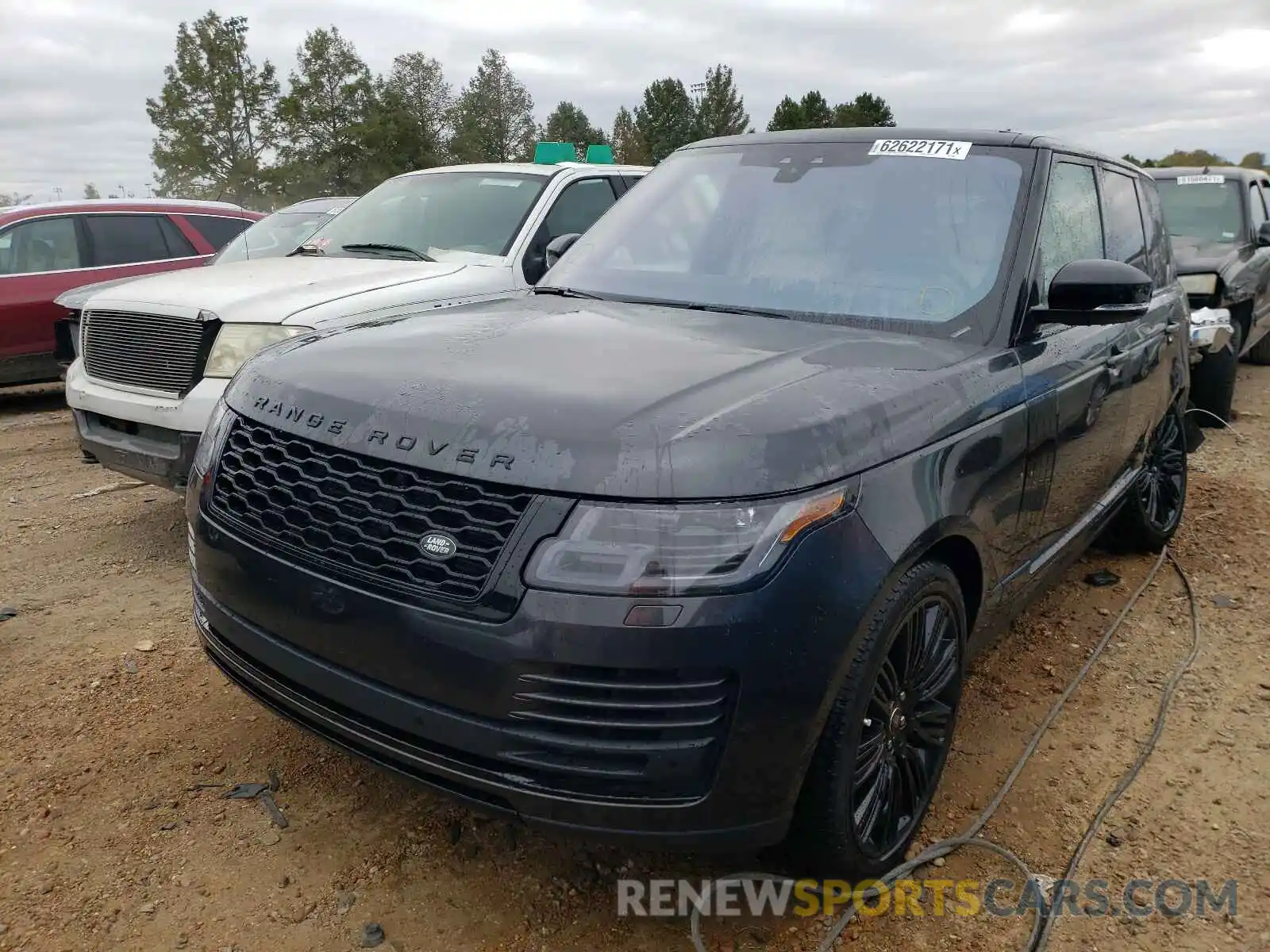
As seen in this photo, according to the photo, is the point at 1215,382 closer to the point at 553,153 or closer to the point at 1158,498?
the point at 1158,498

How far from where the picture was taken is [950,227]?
2.89 meters

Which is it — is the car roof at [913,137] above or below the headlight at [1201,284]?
above

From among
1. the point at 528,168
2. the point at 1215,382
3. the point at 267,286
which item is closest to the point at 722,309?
the point at 267,286

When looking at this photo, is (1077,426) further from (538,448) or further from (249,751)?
(249,751)

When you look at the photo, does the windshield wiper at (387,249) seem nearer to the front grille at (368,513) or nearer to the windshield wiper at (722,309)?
the windshield wiper at (722,309)

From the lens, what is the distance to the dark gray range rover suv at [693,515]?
1.81 metres

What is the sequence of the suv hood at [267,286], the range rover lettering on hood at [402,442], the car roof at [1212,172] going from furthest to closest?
the car roof at [1212,172]
the suv hood at [267,286]
the range rover lettering on hood at [402,442]

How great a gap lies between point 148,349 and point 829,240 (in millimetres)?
3232

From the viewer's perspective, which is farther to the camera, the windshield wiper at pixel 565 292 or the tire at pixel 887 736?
the windshield wiper at pixel 565 292

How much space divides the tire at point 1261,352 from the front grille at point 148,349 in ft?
34.6

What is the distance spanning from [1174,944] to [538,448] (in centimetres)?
192

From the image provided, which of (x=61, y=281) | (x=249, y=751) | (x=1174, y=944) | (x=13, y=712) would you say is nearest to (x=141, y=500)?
(x=13, y=712)

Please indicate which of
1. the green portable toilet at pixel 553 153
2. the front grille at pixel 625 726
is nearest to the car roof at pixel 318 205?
the green portable toilet at pixel 553 153

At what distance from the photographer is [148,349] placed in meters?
4.41
